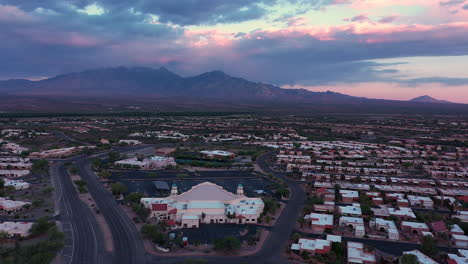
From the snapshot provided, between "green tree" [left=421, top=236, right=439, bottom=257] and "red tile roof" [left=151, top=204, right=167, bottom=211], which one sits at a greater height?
"red tile roof" [left=151, top=204, right=167, bottom=211]

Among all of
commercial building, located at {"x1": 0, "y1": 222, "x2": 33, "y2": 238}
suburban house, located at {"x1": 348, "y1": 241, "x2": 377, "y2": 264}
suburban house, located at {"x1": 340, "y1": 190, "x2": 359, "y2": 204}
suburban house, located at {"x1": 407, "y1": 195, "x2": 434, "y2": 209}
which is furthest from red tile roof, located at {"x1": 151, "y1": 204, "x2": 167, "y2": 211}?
suburban house, located at {"x1": 407, "y1": 195, "x2": 434, "y2": 209}

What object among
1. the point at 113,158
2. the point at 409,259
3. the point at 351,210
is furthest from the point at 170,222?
the point at 113,158

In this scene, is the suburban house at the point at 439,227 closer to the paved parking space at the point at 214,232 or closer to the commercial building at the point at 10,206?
the paved parking space at the point at 214,232

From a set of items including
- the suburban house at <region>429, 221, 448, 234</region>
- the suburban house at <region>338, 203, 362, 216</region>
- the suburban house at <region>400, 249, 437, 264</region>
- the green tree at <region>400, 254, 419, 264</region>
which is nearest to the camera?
the green tree at <region>400, 254, 419, 264</region>

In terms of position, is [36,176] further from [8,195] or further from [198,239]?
[198,239]

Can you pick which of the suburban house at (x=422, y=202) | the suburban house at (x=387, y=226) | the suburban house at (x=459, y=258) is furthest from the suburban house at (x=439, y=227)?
the suburban house at (x=422, y=202)

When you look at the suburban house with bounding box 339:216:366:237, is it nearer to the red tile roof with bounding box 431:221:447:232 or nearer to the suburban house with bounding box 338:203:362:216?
the suburban house with bounding box 338:203:362:216

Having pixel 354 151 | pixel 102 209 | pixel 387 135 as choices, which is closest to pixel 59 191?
pixel 102 209
